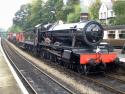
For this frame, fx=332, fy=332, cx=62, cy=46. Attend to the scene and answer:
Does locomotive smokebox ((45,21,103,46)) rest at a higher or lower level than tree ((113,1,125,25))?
lower

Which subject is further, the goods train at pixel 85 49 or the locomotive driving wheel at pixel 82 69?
the locomotive driving wheel at pixel 82 69

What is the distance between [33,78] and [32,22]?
69.0m

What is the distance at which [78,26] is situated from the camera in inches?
750

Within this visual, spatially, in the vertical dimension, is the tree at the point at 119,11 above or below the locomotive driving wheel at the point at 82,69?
above

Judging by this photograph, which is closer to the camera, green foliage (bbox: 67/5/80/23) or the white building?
green foliage (bbox: 67/5/80/23)

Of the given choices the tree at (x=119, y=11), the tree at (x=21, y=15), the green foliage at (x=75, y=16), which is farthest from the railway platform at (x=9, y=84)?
the tree at (x=21, y=15)

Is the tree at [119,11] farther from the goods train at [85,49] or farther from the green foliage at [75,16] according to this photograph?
the goods train at [85,49]

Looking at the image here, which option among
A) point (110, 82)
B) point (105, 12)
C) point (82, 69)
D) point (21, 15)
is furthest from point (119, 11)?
point (21, 15)

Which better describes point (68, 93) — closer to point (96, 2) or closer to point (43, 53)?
point (43, 53)

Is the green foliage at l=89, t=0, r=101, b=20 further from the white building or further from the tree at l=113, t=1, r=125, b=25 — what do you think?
the tree at l=113, t=1, r=125, b=25

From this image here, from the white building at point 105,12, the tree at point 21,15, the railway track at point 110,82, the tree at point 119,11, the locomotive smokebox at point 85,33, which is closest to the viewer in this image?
the railway track at point 110,82

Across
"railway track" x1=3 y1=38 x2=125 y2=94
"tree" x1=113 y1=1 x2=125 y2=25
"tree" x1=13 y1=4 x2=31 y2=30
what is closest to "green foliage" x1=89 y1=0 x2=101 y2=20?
"tree" x1=113 y1=1 x2=125 y2=25

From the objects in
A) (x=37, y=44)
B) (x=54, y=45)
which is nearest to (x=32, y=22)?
(x=37, y=44)

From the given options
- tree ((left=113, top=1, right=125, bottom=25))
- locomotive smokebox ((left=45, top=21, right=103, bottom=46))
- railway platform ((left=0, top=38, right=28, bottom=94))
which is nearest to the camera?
railway platform ((left=0, top=38, right=28, bottom=94))
